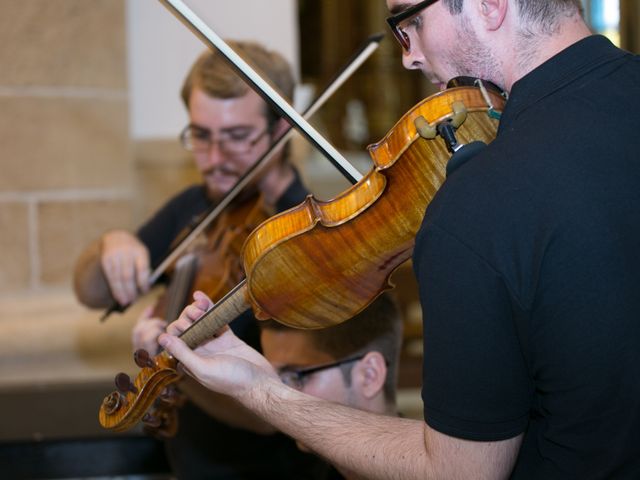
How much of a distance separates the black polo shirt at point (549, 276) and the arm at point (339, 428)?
0.04 m

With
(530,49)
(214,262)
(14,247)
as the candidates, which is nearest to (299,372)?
(214,262)

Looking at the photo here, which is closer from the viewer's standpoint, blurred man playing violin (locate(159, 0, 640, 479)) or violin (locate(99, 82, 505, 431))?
blurred man playing violin (locate(159, 0, 640, 479))

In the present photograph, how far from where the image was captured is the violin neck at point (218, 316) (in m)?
1.59

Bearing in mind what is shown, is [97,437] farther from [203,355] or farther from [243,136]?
[203,355]

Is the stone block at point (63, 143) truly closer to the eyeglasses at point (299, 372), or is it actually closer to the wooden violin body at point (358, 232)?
the eyeglasses at point (299, 372)

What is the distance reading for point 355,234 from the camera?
145 cm

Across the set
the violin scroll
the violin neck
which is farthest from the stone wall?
the violin neck

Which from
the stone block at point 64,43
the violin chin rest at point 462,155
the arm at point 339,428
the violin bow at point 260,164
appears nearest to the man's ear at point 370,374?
the arm at point 339,428

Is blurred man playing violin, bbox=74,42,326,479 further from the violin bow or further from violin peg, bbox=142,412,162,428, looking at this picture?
violin peg, bbox=142,412,162,428

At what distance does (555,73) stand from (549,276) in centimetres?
29

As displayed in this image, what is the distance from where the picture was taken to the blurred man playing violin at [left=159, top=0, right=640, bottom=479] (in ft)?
4.06

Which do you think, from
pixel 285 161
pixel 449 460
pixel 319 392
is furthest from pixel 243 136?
pixel 449 460

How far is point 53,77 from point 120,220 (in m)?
0.62

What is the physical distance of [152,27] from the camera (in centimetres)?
389
